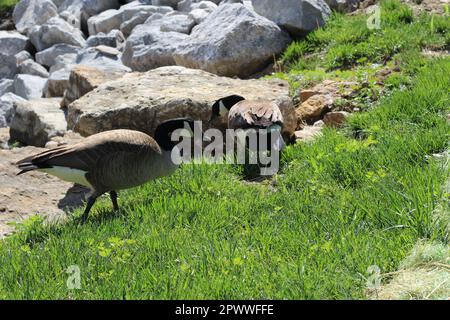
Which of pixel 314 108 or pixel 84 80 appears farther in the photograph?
pixel 84 80

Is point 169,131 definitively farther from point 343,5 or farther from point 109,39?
point 109,39

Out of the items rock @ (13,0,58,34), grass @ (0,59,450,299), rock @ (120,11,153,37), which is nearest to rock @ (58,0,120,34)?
rock @ (13,0,58,34)

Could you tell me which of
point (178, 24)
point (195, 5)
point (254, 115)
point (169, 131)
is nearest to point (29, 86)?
point (178, 24)

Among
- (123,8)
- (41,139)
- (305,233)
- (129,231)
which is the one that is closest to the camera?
(305,233)

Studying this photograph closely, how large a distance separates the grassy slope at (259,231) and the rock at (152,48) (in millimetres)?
5346

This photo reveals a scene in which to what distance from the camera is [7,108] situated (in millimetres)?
13445

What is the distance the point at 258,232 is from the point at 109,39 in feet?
36.3

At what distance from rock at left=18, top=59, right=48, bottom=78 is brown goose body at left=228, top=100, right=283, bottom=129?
9.59m

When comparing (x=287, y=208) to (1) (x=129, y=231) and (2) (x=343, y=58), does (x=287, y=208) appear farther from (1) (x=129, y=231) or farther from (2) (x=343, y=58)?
(2) (x=343, y=58)

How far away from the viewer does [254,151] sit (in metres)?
7.15

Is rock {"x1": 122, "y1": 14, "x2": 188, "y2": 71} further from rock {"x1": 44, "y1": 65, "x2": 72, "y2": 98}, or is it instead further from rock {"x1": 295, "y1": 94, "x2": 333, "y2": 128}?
rock {"x1": 295, "y1": 94, "x2": 333, "y2": 128}

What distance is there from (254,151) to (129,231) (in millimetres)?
2311

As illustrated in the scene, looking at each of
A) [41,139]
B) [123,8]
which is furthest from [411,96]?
[123,8]

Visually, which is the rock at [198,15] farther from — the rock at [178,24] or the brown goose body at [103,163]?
the brown goose body at [103,163]
